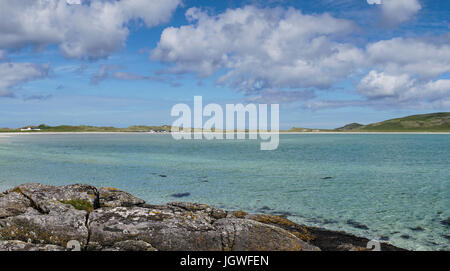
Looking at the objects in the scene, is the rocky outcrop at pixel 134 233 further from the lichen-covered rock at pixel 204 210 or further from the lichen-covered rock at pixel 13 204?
the lichen-covered rock at pixel 204 210

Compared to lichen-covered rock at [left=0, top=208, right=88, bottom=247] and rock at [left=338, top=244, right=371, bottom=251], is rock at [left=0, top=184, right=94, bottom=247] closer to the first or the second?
lichen-covered rock at [left=0, top=208, right=88, bottom=247]

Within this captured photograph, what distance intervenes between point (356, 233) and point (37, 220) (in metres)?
13.4

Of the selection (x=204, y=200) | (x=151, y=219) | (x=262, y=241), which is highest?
(x=151, y=219)

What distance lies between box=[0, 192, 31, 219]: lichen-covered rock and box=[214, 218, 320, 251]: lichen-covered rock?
7.46m

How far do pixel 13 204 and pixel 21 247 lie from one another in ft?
12.3

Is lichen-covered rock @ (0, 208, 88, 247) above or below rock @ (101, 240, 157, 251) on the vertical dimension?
above

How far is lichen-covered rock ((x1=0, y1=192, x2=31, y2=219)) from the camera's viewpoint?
10291 millimetres

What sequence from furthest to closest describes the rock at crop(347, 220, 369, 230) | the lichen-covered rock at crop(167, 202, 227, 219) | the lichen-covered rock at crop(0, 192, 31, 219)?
the rock at crop(347, 220, 369, 230) < the lichen-covered rock at crop(167, 202, 227, 219) < the lichen-covered rock at crop(0, 192, 31, 219)

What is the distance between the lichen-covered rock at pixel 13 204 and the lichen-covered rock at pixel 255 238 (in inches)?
294

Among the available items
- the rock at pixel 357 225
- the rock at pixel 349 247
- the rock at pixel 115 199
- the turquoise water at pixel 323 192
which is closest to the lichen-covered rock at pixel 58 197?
the rock at pixel 115 199

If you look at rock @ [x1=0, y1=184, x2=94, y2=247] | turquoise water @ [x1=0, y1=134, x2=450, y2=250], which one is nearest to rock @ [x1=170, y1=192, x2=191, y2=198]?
turquoise water @ [x1=0, y1=134, x2=450, y2=250]
